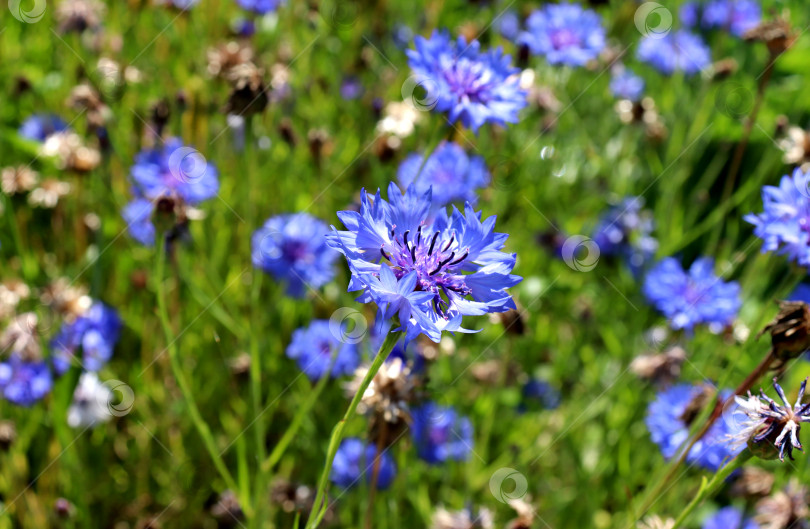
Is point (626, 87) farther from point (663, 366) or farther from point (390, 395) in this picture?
point (390, 395)

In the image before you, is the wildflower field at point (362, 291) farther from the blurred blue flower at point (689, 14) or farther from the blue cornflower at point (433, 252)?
the blurred blue flower at point (689, 14)

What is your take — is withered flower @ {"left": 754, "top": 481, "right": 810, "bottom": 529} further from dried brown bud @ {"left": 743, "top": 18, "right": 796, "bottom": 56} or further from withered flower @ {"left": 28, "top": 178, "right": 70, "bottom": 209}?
withered flower @ {"left": 28, "top": 178, "right": 70, "bottom": 209}

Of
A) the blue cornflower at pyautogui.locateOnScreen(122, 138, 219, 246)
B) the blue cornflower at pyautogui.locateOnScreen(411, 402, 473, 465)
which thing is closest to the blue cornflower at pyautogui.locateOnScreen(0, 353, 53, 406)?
the blue cornflower at pyautogui.locateOnScreen(122, 138, 219, 246)

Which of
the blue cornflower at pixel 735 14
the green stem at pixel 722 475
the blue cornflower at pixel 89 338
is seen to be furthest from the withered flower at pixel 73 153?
the blue cornflower at pixel 735 14

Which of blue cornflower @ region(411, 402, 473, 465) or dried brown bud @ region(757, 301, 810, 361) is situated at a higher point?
dried brown bud @ region(757, 301, 810, 361)

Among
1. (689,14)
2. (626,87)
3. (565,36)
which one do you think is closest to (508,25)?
(626,87)
